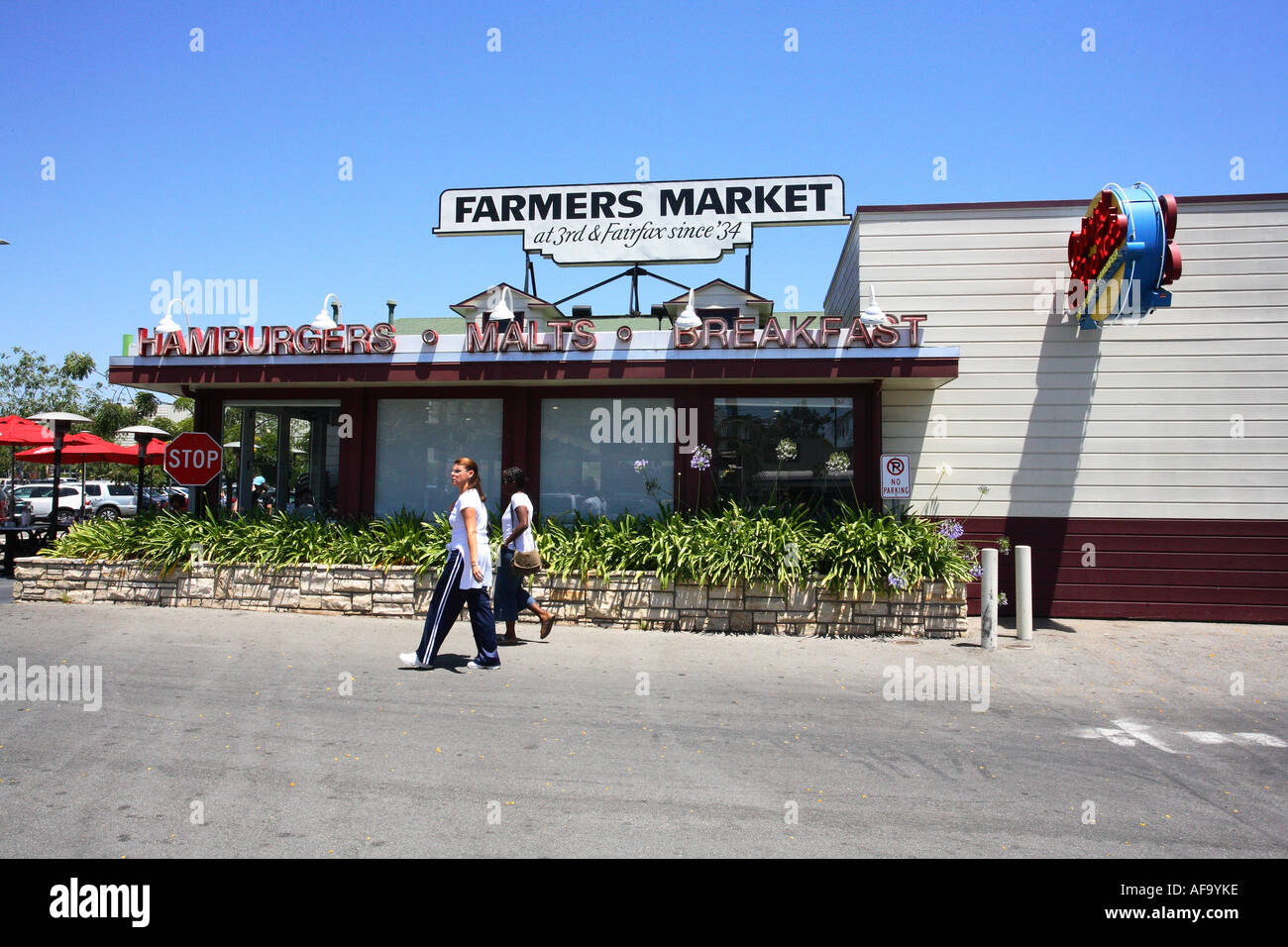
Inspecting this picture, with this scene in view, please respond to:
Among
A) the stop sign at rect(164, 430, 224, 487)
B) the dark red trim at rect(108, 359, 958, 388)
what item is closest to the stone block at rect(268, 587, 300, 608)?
the stop sign at rect(164, 430, 224, 487)

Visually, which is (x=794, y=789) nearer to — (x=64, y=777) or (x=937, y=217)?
(x=64, y=777)

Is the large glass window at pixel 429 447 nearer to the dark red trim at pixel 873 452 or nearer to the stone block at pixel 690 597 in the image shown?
the stone block at pixel 690 597

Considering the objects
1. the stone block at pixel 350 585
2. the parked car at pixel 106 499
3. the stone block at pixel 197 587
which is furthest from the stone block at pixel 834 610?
the parked car at pixel 106 499

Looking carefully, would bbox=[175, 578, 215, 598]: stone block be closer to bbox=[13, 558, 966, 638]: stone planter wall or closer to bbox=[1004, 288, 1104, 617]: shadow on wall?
bbox=[13, 558, 966, 638]: stone planter wall

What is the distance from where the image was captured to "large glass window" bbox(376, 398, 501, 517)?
12234mm

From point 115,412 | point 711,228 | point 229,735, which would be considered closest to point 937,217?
point 711,228

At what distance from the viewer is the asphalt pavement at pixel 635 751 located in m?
4.23

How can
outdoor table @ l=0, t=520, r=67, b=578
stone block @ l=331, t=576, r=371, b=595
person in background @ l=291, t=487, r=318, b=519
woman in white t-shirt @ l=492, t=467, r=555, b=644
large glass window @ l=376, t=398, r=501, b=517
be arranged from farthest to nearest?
outdoor table @ l=0, t=520, r=67, b=578 → person in background @ l=291, t=487, r=318, b=519 → large glass window @ l=376, t=398, r=501, b=517 → stone block @ l=331, t=576, r=371, b=595 → woman in white t-shirt @ l=492, t=467, r=555, b=644

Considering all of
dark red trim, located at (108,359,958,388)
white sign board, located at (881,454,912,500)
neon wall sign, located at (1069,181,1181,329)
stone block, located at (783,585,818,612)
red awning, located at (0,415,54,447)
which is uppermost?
neon wall sign, located at (1069,181,1181,329)

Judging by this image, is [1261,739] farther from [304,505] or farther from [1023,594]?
[304,505]

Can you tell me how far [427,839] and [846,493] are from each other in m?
8.53
